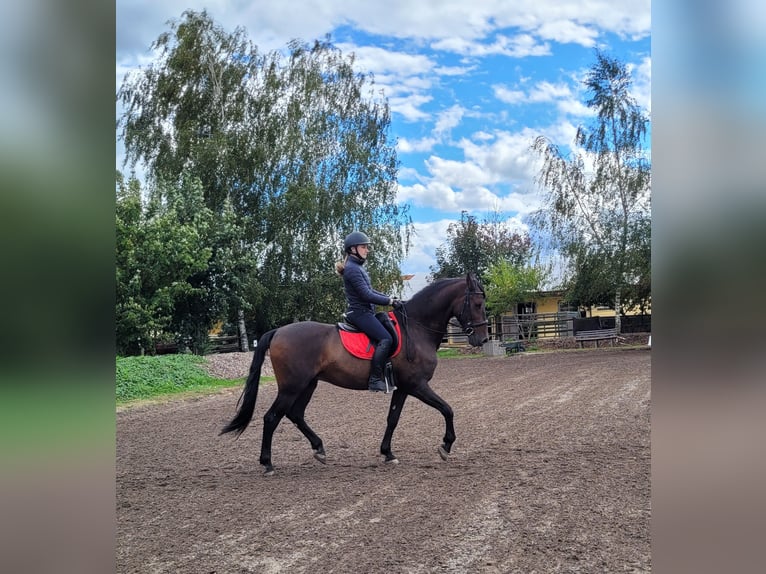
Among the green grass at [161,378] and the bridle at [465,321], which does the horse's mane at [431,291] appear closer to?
the bridle at [465,321]

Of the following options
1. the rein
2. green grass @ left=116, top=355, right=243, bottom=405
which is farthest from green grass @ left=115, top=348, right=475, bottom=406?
the rein

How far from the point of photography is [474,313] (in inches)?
266

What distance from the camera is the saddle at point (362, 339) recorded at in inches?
255

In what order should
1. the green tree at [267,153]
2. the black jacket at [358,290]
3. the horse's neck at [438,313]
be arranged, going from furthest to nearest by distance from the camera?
the green tree at [267,153] → the horse's neck at [438,313] → the black jacket at [358,290]

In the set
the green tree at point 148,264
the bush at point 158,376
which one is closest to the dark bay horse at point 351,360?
the bush at point 158,376

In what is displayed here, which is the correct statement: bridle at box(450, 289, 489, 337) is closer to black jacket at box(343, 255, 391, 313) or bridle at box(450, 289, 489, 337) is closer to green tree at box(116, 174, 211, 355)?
black jacket at box(343, 255, 391, 313)

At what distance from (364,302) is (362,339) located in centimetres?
41

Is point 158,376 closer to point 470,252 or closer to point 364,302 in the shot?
point 364,302

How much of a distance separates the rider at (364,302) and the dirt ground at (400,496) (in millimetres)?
1112

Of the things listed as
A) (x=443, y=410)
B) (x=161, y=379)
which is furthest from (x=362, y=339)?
(x=161, y=379)
